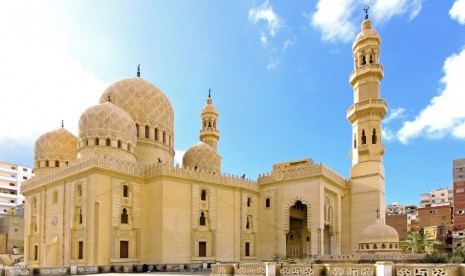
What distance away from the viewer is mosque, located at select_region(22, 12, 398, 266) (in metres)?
27.9

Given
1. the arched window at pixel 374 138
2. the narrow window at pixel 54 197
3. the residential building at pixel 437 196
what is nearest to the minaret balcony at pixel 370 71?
the arched window at pixel 374 138

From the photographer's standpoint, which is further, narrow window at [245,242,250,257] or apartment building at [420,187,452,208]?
apartment building at [420,187,452,208]

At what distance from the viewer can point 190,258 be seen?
29734mm

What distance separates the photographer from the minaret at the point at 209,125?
44250 mm

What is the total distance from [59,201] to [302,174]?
1800cm

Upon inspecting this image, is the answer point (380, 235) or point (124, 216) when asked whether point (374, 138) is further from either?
point (124, 216)

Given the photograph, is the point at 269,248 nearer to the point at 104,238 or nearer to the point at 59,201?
the point at 104,238

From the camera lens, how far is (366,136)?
3538cm

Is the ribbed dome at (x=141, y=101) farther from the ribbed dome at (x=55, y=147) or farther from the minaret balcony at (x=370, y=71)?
the minaret balcony at (x=370, y=71)

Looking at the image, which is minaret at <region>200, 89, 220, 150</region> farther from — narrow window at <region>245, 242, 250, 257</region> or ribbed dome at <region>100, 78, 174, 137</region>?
narrow window at <region>245, 242, 250, 257</region>

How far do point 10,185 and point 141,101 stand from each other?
1902 inches

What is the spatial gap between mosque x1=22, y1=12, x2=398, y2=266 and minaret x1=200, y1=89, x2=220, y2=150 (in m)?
5.47

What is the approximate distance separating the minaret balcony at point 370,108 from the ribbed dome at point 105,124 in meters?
18.8

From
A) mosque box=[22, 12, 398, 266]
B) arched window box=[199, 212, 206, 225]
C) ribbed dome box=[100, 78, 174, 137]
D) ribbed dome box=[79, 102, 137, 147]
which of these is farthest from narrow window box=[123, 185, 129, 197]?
ribbed dome box=[100, 78, 174, 137]
